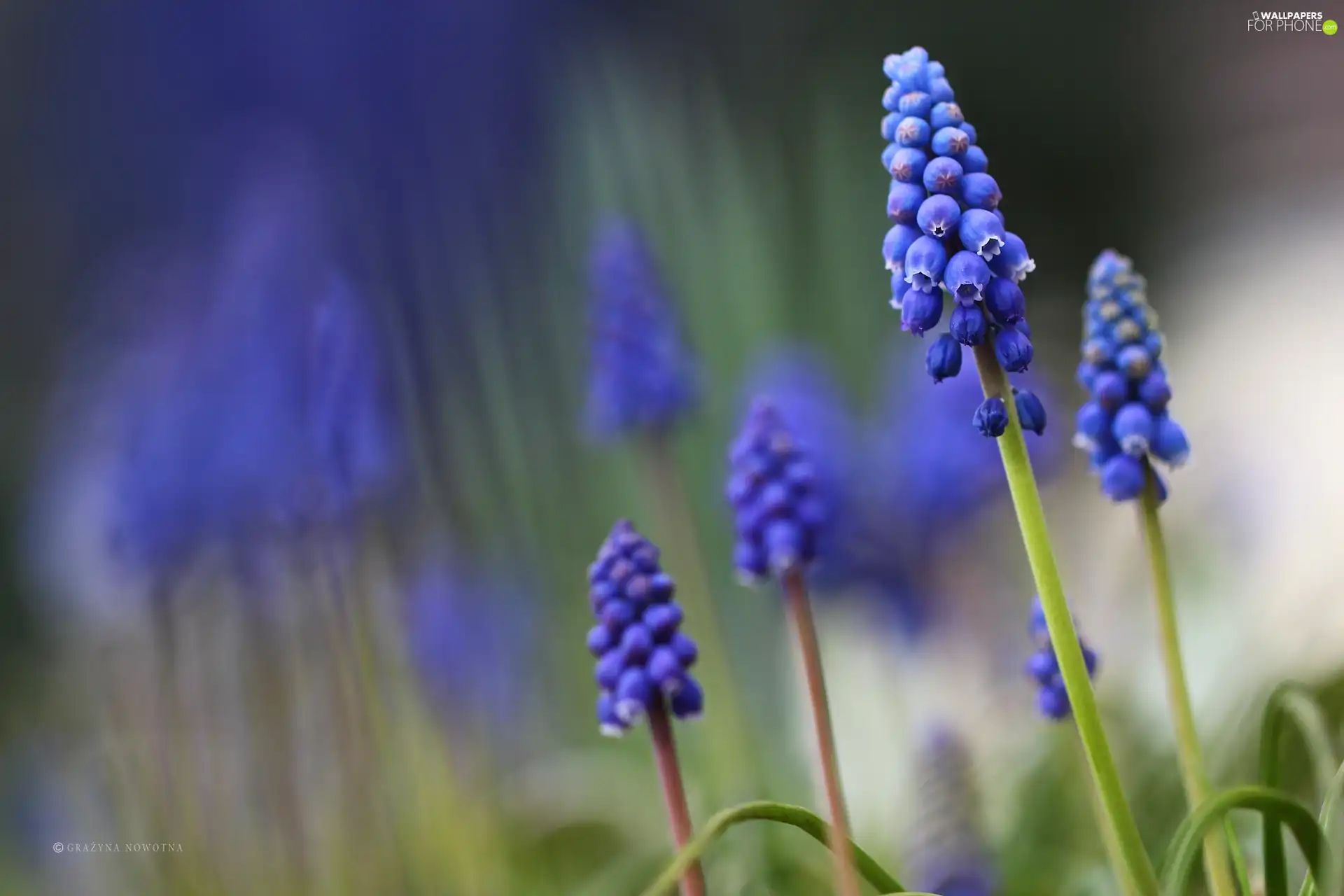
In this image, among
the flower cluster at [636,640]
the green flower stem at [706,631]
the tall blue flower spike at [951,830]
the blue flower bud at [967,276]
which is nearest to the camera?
the blue flower bud at [967,276]

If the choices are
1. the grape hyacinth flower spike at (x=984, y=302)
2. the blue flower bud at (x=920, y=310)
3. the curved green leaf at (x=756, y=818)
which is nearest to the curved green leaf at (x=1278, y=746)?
the grape hyacinth flower spike at (x=984, y=302)

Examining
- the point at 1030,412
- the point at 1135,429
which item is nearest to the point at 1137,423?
the point at 1135,429

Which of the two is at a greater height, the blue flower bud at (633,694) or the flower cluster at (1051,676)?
the blue flower bud at (633,694)

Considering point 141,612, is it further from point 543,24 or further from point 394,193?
point 543,24

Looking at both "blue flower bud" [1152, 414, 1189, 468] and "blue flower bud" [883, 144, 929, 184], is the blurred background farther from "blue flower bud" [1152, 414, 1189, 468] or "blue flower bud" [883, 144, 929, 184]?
"blue flower bud" [883, 144, 929, 184]

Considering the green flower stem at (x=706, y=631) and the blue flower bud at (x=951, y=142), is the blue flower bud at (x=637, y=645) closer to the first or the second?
the blue flower bud at (x=951, y=142)

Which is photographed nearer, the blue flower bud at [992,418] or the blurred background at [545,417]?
the blue flower bud at [992,418]

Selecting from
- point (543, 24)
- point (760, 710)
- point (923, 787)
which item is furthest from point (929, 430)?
point (543, 24)
